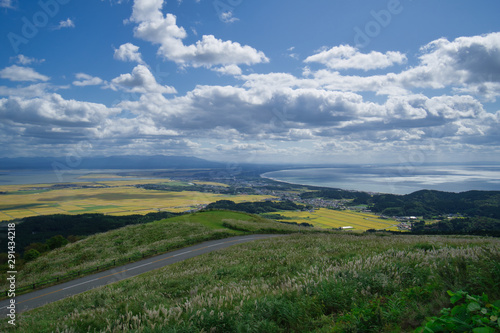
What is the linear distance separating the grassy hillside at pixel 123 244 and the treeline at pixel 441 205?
3103 inches

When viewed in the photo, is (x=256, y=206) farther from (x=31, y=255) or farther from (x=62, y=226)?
(x=31, y=255)

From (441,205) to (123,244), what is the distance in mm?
112209

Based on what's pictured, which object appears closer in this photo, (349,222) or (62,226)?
(62,226)

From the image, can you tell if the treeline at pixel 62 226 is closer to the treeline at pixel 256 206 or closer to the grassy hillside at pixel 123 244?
the grassy hillside at pixel 123 244

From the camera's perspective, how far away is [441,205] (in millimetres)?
98562

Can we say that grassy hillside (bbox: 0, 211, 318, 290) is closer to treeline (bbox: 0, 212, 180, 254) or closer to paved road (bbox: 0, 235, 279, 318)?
paved road (bbox: 0, 235, 279, 318)

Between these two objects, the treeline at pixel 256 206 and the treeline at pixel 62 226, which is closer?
the treeline at pixel 62 226

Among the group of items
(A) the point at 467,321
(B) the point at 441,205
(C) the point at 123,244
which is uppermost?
(A) the point at 467,321

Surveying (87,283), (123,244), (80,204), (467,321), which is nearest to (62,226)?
(123,244)

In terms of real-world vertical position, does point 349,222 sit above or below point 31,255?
below

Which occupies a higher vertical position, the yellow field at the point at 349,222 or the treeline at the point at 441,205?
the treeline at the point at 441,205

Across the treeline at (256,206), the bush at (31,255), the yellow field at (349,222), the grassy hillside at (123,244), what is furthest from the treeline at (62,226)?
the yellow field at (349,222)

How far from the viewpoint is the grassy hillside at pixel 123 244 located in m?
25.1

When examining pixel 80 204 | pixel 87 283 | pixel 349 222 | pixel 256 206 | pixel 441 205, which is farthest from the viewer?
pixel 256 206
